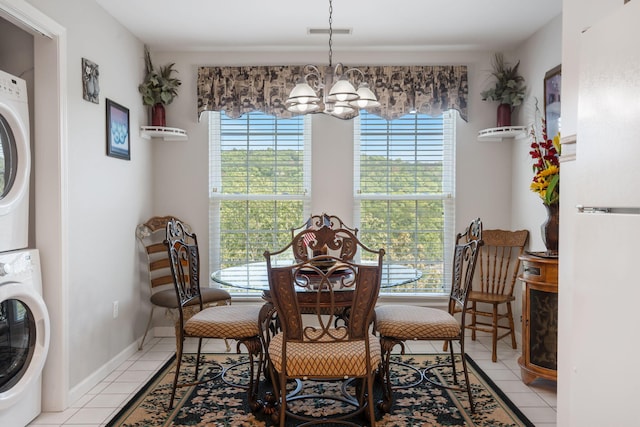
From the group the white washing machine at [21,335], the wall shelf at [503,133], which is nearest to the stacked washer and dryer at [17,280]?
the white washing machine at [21,335]

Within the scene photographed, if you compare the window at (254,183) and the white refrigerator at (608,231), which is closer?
the white refrigerator at (608,231)

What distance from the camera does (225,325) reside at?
2.83 m

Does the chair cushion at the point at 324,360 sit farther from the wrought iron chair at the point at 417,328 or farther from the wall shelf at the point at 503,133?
the wall shelf at the point at 503,133

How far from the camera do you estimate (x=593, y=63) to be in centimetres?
146

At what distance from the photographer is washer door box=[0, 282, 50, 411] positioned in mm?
2398

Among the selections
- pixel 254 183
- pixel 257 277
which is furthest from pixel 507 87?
pixel 257 277

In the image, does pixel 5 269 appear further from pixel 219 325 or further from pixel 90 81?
pixel 90 81

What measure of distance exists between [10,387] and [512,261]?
3.68 metres

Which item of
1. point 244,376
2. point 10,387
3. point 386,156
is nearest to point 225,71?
point 386,156

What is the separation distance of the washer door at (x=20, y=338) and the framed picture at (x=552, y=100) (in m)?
3.45

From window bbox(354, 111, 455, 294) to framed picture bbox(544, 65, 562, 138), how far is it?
95 cm

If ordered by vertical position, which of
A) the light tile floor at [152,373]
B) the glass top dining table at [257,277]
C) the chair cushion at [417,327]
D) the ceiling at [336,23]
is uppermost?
the ceiling at [336,23]

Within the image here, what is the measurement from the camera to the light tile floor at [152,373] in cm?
279

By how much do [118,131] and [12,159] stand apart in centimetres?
119
